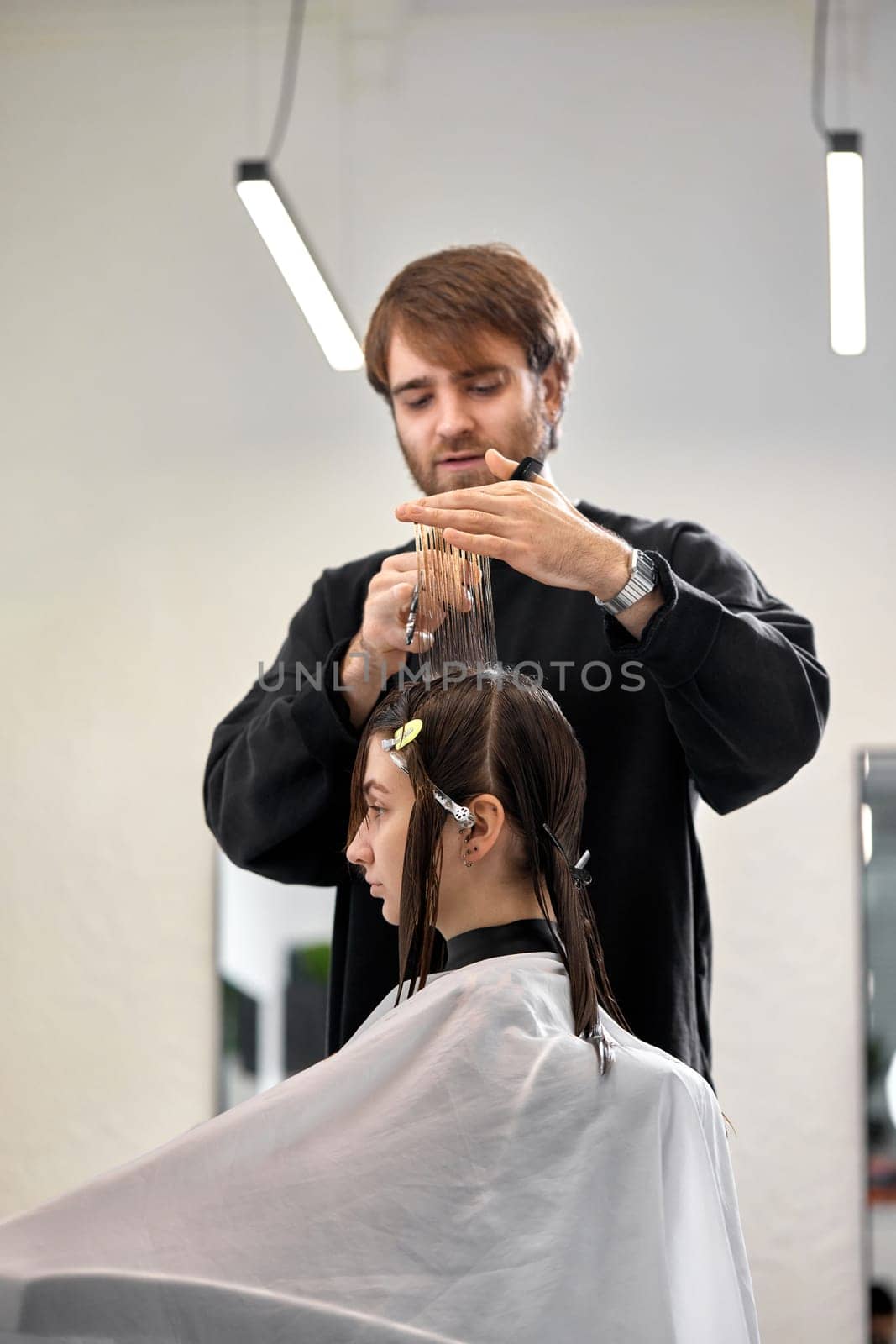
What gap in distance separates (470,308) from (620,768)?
670 mm

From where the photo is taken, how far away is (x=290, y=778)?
192 cm

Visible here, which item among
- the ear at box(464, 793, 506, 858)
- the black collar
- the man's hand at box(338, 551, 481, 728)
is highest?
the man's hand at box(338, 551, 481, 728)

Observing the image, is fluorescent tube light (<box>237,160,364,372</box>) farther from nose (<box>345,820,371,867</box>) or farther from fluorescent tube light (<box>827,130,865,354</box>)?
nose (<box>345,820,371,867</box>)

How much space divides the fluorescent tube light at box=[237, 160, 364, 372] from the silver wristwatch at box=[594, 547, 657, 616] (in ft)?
5.66

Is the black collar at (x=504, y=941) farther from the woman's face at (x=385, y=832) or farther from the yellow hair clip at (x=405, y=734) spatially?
the yellow hair clip at (x=405, y=734)

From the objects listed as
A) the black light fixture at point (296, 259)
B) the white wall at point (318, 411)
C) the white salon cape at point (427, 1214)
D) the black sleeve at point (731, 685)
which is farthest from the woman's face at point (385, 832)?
the white wall at point (318, 411)

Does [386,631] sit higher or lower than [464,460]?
lower

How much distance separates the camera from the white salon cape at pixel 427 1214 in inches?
56.7

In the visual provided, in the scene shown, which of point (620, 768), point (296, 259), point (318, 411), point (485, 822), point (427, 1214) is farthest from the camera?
point (318, 411)

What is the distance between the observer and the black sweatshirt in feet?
5.92

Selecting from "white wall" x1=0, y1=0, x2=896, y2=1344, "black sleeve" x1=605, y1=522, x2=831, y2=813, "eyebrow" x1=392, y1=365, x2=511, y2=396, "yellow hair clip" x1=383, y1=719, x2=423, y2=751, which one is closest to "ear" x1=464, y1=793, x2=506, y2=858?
"yellow hair clip" x1=383, y1=719, x2=423, y2=751

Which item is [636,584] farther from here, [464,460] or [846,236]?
[846,236]

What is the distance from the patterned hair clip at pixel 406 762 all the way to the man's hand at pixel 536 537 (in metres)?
0.29

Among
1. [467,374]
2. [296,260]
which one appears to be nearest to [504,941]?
[467,374]
